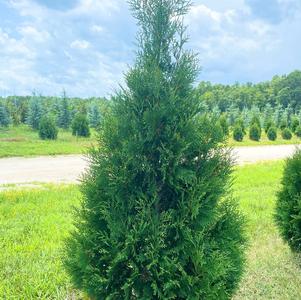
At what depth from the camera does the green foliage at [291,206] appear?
5158 mm

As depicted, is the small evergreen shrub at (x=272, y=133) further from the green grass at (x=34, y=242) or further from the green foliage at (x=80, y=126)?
the green grass at (x=34, y=242)

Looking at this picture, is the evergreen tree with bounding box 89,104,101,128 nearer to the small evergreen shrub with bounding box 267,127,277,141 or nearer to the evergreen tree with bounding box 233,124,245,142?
the evergreen tree with bounding box 233,124,245,142

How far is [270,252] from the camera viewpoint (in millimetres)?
5320

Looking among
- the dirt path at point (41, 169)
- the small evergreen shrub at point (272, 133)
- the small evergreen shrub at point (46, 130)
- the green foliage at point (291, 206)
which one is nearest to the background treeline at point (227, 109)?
the small evergreen shrub at point (272, 133)

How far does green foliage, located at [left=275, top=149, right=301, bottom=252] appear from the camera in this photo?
203 inches

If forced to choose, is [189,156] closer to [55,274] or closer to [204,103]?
[204,103]

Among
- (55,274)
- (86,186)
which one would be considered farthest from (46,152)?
(86,186)

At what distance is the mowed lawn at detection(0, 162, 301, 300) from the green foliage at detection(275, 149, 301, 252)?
27 cm

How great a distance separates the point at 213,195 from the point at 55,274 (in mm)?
2425

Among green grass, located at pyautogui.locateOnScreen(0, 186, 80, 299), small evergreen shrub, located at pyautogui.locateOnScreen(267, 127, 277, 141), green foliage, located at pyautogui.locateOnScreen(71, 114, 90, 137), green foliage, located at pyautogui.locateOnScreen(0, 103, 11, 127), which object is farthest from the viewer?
small evergreen shrub, located at pyautogui.locateOnScreen(267, 127, 277, 141)

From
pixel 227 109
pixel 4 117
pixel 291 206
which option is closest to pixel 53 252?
pixel 291 206

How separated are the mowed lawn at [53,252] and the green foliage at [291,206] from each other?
0.27m

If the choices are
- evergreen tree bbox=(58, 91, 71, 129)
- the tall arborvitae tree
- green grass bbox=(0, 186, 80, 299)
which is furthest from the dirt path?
evergreen tree bbox=(58, 91, 71, 129)

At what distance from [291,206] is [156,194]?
3375 mm
